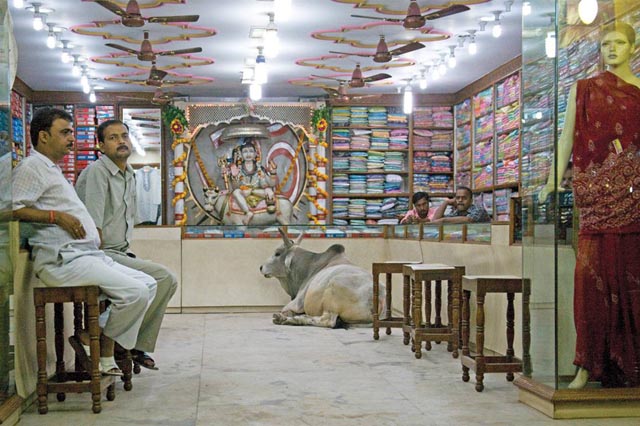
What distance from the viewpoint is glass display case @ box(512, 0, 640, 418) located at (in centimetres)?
440

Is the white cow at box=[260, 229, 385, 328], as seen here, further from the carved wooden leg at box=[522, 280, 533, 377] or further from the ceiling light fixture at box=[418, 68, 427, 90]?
the ceiling light fixture at box=[418, 68, 427, 90]

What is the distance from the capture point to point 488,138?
14.0 m

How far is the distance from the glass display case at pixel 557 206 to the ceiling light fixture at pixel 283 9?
455cm

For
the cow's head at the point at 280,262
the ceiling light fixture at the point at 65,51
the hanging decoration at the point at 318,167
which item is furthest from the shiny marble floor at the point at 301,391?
the hanging decoration at the point at 318,167

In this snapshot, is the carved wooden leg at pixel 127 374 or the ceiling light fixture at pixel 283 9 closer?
the carved wooden leg at pixel 127 374

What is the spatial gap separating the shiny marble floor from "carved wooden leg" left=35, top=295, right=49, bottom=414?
0.21ft

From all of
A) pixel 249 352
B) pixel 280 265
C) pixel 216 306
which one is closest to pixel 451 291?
pixel 249 352

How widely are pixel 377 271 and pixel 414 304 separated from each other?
1.18 meters

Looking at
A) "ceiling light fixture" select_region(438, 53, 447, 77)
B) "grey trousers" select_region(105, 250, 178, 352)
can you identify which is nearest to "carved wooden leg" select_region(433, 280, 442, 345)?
"grey trousers" select_region(105, 250, 178, 352)

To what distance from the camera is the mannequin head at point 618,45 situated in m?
4.45

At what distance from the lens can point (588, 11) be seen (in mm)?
4539

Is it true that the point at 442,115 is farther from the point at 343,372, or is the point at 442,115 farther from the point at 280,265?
the point at 343,372

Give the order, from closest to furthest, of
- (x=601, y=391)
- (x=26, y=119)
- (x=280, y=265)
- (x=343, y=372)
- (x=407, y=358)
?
(x=601, y=391) → (x=343, y=372) → (x=407, y=358) → (x=280, y=265) → (x=26, y=119)

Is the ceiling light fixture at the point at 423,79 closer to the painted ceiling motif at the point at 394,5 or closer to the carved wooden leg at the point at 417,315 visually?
the painted ceiling motif at the point at 394,5
